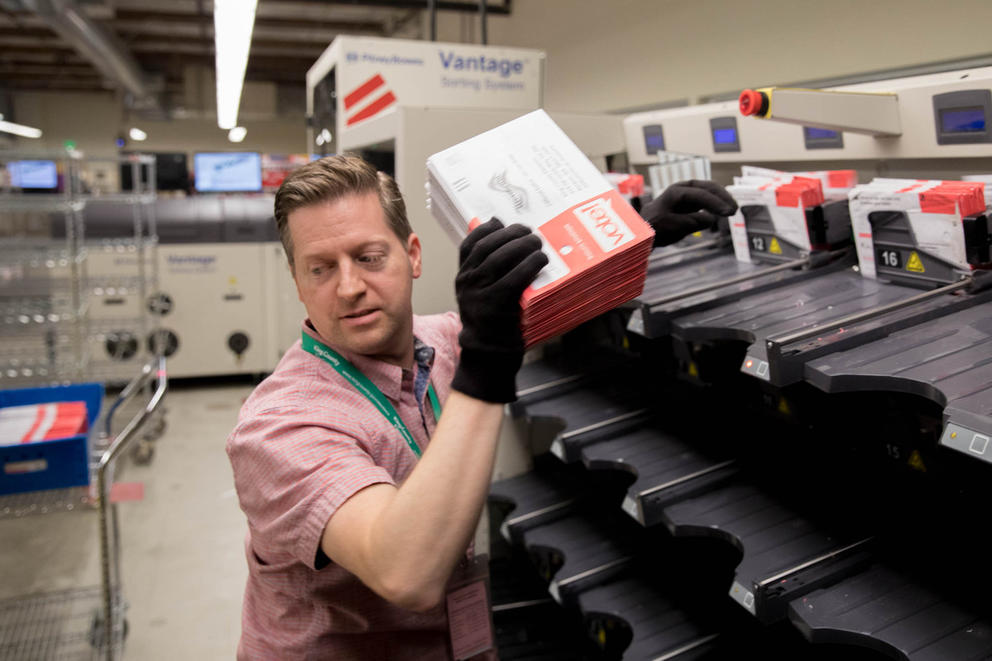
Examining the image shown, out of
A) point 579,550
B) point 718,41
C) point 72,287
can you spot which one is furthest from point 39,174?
point 579,550

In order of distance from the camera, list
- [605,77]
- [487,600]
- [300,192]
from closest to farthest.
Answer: [300,192]
[487,600]
[605,77]

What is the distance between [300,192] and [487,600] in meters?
0.76

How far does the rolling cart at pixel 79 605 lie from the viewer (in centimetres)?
256

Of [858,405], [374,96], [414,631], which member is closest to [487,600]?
[414,631]

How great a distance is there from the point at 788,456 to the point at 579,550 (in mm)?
686

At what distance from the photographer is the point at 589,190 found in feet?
3.66

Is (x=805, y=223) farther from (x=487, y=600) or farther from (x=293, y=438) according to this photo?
(x=293, y=438)

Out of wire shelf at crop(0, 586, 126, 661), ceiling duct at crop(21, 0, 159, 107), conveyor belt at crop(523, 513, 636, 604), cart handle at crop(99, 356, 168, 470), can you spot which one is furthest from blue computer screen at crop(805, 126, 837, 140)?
ceiling duct at crop(21, 0, 159, 107)

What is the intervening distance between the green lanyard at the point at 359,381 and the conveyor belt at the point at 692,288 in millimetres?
749

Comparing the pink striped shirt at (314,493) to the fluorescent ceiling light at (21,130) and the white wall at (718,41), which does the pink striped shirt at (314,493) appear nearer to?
the white wall at (718,41)

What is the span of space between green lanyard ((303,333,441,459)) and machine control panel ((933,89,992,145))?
1359mm

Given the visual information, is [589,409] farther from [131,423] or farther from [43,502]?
[131,423]

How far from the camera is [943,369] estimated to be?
1.21m

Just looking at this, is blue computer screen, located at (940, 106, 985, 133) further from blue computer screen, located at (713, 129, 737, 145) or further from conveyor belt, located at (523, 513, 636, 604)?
conveyor belt, located at (523, 513, 636, 604)
